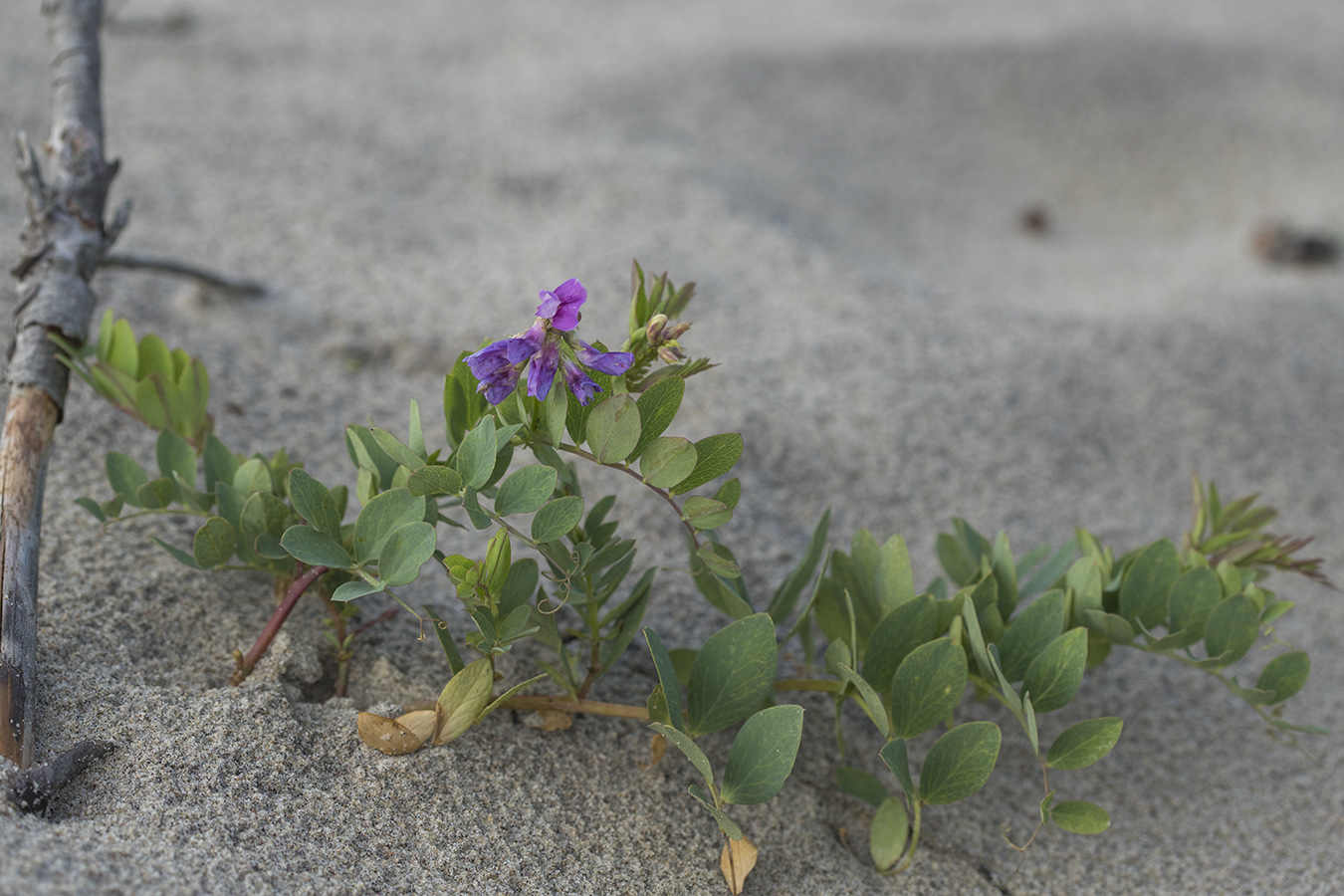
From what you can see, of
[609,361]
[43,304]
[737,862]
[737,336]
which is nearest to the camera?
[609,361]

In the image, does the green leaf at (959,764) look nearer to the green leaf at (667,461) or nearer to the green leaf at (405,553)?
the green leaf at (667,461)

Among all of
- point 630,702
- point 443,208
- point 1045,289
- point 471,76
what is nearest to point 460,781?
point 630,702

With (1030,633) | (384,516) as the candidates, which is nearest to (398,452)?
(384,516)

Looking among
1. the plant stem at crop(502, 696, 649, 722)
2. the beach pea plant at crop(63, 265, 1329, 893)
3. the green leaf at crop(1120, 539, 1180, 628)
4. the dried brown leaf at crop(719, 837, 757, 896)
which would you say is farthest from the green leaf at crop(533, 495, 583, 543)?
the green leaf at crop(1120, 539, 1180, 628)

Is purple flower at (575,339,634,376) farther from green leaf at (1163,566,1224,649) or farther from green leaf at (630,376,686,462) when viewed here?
green leaf at (1163,566,1224,649)

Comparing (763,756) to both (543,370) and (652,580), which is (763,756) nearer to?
(652,580)

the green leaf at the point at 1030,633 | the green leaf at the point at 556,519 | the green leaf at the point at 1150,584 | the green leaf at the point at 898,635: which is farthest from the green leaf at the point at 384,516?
the green leaf at the point at 1150,584

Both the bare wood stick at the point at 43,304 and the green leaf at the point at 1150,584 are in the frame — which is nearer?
the bare wood stick at the point at 43,304
